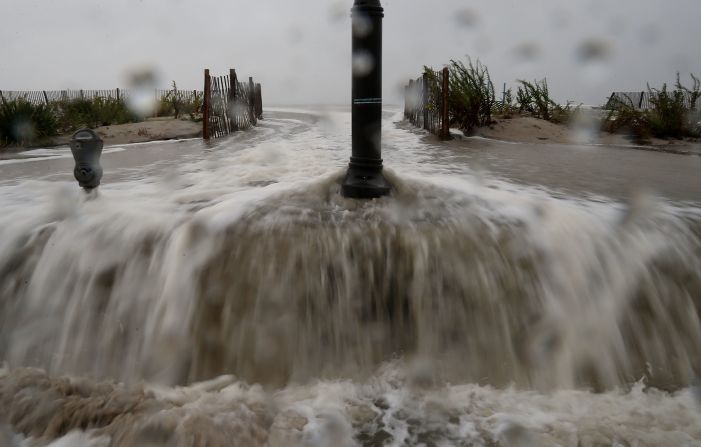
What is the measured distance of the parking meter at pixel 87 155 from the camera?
3.46 metres

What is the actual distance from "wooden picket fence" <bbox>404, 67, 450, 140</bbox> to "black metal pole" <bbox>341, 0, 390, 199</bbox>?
557 centimetres

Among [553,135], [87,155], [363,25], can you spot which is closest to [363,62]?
[363,25]

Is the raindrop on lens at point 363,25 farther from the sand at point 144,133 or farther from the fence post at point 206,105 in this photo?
the sand at point 144,133

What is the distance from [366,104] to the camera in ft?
10.7

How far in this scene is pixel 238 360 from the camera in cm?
246

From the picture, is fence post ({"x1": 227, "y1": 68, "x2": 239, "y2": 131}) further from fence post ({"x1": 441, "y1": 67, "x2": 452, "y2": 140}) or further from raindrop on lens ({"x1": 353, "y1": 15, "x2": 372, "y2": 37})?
raindrop on lens ({"x1": 353, "y1": 15, "x2": 372, "y2": 37})

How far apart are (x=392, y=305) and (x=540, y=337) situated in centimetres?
78

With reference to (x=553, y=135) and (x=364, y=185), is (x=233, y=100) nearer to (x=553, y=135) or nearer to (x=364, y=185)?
(x=553, y=135)

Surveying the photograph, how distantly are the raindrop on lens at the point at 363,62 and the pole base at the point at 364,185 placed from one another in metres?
0.67

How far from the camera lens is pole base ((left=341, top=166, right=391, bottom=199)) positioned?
135 inches


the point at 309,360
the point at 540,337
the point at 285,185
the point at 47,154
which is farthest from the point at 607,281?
the point at 47,154

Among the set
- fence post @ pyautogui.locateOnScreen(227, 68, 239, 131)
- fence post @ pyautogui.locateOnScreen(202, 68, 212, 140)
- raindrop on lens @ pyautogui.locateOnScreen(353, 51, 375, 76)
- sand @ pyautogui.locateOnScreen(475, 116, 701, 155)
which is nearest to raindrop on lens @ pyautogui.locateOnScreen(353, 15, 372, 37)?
raindrop on lens @ pyautogui.locateOnScreen(353, 51, 375, 76)

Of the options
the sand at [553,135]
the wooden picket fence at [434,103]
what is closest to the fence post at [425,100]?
the wooden picket fence at [434,103]

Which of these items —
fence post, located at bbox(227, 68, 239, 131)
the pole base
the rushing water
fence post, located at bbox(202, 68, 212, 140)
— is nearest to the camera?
the rushing water
